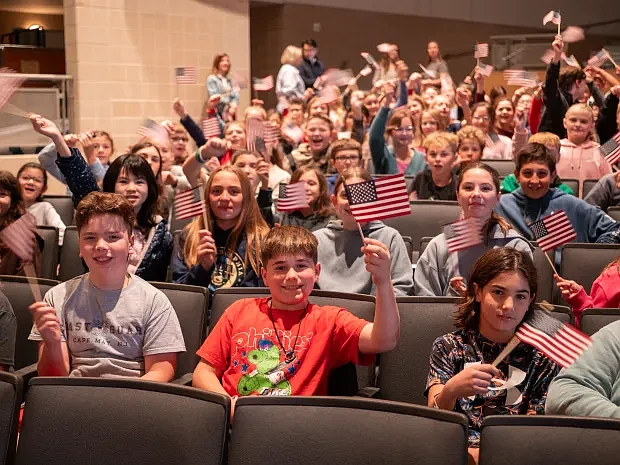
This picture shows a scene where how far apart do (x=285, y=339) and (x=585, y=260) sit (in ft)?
5.38

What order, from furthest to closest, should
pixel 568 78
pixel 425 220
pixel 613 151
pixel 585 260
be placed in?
pixel 568 78 → pixel 613 151 → pixel 425 220 → pixel 585 260

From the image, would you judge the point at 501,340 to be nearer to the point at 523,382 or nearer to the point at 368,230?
the point at 523,382

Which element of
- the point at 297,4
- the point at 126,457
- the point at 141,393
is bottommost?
the point at 126,457

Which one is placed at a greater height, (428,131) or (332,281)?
(428,131)

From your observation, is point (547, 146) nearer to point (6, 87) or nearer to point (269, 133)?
point (269, 133)

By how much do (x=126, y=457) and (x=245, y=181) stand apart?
1.89 meters

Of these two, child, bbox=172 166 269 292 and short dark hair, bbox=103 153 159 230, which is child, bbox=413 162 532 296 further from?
short dark hair, bbox=103 153 159 230

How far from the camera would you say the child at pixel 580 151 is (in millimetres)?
5590

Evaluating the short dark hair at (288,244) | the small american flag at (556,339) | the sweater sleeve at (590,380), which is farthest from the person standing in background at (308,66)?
the sweater sleeve at (590,380)

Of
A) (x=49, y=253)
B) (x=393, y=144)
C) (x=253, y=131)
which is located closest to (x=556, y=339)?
(x=49, y=253)

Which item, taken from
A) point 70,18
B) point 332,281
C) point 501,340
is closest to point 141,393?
point 501,340

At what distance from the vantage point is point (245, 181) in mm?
3756

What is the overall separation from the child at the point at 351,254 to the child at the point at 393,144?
2175 millimetres

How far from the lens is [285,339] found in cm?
277
